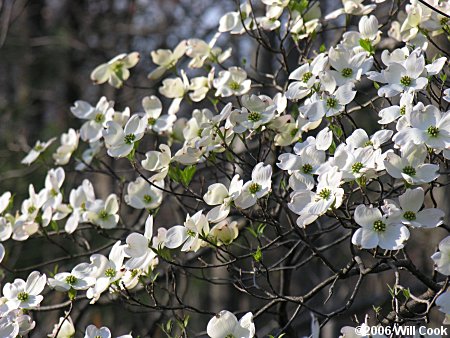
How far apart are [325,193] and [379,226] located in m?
0.12

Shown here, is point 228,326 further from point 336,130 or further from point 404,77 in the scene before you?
point 404,77

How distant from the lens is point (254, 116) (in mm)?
1482

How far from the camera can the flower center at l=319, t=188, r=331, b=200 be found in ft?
4.12

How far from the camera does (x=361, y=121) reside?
432 cm

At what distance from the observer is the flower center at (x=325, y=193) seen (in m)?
1.26

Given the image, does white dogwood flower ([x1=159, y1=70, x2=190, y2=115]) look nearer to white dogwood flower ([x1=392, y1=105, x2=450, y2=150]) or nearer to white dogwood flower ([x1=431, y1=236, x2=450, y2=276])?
white dogwood flower ([x1=392, y1=105, x2=450, y2=150])

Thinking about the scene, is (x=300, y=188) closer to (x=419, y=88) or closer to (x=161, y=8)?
(x=419, y=88)

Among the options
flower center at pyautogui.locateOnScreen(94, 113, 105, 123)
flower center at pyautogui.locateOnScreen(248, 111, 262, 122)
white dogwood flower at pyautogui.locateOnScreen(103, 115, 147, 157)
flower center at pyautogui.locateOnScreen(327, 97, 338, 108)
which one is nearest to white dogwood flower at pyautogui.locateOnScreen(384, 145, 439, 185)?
flower center at pyautogui.locateOnScreen(327, 97, 338, 108)

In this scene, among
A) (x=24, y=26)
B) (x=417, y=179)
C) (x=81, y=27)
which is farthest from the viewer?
(x=24, y=26)

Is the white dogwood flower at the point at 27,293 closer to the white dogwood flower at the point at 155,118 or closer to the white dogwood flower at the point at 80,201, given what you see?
the white dogwood flower at the point at 80,201

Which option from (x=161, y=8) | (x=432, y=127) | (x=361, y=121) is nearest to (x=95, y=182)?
(x=161, y=8)

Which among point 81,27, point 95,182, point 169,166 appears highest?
point 169,166

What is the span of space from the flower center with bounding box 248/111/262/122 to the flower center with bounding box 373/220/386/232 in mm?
393

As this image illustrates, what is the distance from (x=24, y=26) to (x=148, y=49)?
1.58 meters
